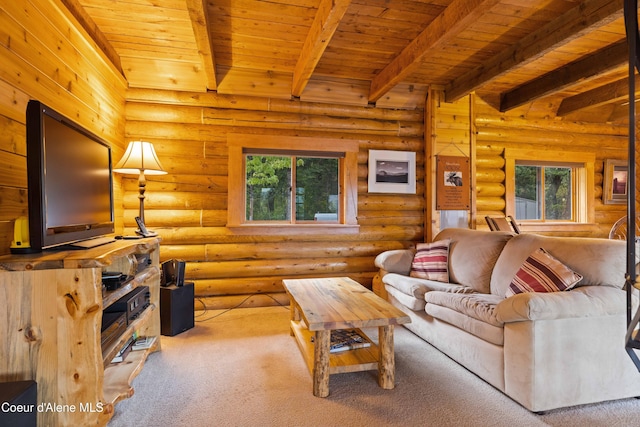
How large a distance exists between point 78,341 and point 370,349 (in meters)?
1.66

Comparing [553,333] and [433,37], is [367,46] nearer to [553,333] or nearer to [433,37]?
[433,37]

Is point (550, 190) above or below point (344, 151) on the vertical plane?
below

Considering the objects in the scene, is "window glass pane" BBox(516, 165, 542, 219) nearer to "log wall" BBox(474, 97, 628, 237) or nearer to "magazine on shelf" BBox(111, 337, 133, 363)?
"log wall" BBox(474, 97, 628, 237)

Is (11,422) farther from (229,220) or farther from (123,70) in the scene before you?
(123,70)

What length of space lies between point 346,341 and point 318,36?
2299mm

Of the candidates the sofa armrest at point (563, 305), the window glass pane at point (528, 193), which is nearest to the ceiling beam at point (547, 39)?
the window glass pane at point (528, 193)

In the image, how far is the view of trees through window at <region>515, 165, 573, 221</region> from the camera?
4844mm

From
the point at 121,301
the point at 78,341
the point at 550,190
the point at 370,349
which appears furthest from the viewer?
the point at 550,190

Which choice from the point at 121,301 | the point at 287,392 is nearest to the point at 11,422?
the point at 121,301

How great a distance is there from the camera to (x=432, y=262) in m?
3.31

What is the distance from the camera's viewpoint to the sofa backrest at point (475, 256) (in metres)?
2.84

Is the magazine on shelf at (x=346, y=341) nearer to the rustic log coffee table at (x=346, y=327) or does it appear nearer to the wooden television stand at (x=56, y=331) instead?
the rustic log coffee table at (x=346, y=327)

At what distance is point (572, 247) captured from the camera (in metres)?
2.28

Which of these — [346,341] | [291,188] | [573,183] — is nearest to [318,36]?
A: [291,188]
